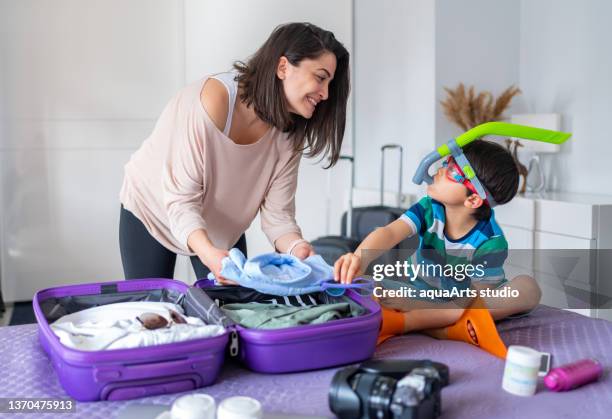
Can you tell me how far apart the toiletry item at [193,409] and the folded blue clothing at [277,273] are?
36 cm

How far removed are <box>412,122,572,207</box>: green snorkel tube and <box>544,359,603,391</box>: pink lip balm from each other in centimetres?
48

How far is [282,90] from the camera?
1.44 meters

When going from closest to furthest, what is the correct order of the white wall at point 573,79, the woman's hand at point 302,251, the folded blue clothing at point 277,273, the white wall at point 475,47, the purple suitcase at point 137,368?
the purple suitcase at point 137,368 → the folded blue clothing at point 277,273 → the woman's hand at point 302,251 → the white wall at point 573,79 → the white wall at point 475,47

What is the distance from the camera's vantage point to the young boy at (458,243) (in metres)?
1.23

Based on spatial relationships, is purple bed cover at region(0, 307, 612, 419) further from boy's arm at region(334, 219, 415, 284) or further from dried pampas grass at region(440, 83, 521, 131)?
dried pampas grass at region(440, 83, 521, 131)

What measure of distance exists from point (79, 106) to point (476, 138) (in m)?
2.71

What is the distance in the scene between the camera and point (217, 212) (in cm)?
158

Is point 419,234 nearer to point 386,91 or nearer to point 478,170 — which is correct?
point 478,170

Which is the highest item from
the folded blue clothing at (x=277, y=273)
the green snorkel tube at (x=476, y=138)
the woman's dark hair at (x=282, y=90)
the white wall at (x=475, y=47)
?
the white wall at (x=475, y=47)

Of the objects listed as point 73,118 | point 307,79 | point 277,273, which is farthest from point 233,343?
point 73,118

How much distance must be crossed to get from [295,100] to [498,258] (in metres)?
0.59

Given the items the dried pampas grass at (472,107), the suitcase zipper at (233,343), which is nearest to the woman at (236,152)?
the suitcase zipper at (233,343)

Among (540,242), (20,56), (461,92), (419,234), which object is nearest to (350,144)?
(461,92)

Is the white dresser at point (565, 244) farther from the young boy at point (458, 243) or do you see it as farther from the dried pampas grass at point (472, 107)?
the young boy at point (458, 243)
